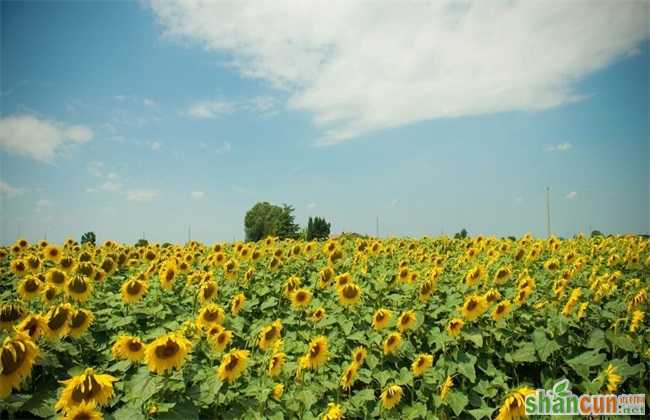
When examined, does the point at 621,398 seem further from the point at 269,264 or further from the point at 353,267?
the point at 269,264

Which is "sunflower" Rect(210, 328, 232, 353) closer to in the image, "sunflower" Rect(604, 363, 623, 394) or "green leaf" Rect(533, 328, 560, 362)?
"green leaf" Rect(533, 328, 560, 362)

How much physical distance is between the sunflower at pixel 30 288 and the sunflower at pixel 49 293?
0.52 feet

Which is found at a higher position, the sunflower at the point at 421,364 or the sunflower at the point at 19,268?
the sunflower at the point at 19,268

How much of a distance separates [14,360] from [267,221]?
2886 inches

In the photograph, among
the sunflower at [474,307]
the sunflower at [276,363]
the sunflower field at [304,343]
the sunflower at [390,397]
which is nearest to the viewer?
the sunflower field at [304,343]

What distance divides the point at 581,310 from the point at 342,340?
2.94 metres

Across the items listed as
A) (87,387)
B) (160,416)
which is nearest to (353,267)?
(160,416)

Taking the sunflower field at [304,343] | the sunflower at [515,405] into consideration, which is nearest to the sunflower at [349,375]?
the sunflower field at [304,343]

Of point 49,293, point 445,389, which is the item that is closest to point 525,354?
point 445,389

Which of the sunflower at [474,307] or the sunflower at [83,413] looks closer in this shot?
the sunflower at [83,413]

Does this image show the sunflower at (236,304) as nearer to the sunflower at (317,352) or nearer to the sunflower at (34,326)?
the sunflower at (317,352)

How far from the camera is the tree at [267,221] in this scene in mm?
70575

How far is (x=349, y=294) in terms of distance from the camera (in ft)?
18.6

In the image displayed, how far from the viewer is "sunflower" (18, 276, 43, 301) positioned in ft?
17.5
